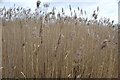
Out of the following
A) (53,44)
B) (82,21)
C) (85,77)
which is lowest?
(85,77)

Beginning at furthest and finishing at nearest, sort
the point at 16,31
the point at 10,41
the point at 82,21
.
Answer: the point at 82,21, the point at 16,31, the point at 10,41

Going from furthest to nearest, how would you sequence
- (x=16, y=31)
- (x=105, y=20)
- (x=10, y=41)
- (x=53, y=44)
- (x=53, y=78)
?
(x=105, y=20) → (x=16, y=31) → (x=10, y=41) → (x=53, y=44) → (x=53, y=78)

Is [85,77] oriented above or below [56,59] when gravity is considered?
below

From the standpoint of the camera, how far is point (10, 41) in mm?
2412

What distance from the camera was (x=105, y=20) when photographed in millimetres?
3352

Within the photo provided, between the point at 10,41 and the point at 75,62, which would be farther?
the point at 10,41

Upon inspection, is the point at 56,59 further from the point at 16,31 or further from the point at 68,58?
the point at 16,31

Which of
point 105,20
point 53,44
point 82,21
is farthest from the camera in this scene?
point 105,20

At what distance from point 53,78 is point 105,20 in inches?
73.0

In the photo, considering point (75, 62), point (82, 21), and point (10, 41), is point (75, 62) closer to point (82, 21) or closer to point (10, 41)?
point (10, 41)

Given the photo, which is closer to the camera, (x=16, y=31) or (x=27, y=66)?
(x=27, y=66)

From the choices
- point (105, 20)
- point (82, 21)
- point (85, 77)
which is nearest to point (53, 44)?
point (85, 77)

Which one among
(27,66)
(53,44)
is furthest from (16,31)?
(27,66)

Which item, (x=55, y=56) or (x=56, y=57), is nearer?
(x=55, y=56)
